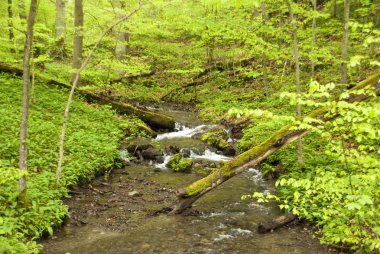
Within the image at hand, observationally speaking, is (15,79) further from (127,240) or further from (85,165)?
(127,240)

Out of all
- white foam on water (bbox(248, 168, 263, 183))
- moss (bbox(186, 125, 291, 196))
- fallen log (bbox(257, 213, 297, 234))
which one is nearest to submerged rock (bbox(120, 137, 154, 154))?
white foam on water (bbox(248, 168, 263, 183))

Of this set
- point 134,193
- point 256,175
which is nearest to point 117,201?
point 134,193

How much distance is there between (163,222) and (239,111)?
4.85 metres

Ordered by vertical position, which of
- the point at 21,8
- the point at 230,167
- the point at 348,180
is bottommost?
the point at 230,167

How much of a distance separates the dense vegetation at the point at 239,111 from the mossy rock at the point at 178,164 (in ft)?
7.32

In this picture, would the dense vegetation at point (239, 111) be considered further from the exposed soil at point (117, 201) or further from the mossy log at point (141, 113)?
the mossy log at point (141, 113)

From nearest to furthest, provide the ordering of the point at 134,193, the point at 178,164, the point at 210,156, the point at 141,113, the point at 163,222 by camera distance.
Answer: the point at 163,222 < the point at 134,193 < the point at 178,164 < the point at 210,156 < the point at 141,113

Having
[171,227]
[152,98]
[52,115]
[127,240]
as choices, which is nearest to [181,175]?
[171,227]

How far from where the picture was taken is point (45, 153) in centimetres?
1052

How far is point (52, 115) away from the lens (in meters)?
13.8

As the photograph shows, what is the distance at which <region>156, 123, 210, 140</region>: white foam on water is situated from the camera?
1703 cm

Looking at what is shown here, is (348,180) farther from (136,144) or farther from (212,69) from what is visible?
(212,69)

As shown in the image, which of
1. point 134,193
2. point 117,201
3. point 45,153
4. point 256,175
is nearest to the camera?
point 117,201

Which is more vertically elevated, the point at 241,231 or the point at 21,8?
the point at 21,8
